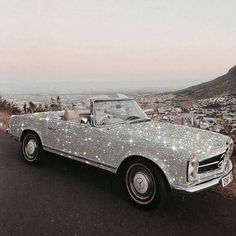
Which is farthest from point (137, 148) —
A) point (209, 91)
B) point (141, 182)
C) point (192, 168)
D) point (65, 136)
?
point (209, 91)

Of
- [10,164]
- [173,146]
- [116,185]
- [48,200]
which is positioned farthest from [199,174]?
[10,164]

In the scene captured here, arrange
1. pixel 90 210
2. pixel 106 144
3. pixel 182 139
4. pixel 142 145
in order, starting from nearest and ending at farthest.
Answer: pixel 90 210 → pixel 142 145 → pixel 182 139 → pixel 106 144

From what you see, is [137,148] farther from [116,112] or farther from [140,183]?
[116,112]

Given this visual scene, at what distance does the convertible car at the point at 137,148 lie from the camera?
4496mm

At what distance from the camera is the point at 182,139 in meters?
4.93

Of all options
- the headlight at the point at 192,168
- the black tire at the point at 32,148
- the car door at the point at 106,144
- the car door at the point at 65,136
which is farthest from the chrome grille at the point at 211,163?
the black tire at the point at 32,148

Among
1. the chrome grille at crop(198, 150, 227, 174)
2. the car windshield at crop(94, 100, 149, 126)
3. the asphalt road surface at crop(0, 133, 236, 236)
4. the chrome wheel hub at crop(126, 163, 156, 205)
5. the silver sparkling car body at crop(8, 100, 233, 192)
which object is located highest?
the car windshield at crop(94, 100, 149, 126)

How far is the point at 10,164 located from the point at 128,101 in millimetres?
2787

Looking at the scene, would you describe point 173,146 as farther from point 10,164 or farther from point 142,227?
point 10,164

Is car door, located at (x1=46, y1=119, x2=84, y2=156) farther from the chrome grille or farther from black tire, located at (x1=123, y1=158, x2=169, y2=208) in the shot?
the chrome grille

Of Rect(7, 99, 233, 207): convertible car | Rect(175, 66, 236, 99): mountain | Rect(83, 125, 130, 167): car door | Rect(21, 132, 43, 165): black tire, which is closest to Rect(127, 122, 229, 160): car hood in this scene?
Rect(7, 99, 233, 207): convertible car

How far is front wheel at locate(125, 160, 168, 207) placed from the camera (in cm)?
458

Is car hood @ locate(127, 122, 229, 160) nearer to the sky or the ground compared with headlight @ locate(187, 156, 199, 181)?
nearer to the sky

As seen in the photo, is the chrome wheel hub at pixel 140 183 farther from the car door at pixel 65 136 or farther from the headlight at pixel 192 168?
the car door at pixel 65 136
